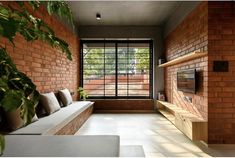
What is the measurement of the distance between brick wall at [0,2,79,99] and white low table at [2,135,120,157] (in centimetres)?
125

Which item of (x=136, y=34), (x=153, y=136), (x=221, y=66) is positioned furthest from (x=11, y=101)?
(x=136, y=34)

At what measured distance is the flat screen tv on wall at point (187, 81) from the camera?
13.1ft

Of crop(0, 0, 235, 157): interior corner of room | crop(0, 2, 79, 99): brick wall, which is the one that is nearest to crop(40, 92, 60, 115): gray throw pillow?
crop(0, 0, 235, 157): interior corner of room

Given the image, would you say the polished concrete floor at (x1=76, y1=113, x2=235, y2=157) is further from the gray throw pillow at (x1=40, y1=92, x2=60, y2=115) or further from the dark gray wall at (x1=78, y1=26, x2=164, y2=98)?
the dark gray wall at (x1=78, y1=26, x2=164, y2=98)

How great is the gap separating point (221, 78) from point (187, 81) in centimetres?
94

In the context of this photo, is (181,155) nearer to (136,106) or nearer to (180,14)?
(180,14)

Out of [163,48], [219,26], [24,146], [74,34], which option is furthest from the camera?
[163,48]

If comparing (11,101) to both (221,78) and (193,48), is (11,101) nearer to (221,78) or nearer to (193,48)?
(221,78)

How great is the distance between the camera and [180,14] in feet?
16.7

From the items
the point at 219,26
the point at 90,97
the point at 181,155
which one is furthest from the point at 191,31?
the point at 90,97

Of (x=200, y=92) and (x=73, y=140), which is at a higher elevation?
(x=200, y=92)

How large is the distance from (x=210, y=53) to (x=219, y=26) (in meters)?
0.44

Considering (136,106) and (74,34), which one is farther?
(136,106)

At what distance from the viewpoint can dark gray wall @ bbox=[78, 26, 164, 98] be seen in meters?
7.05
